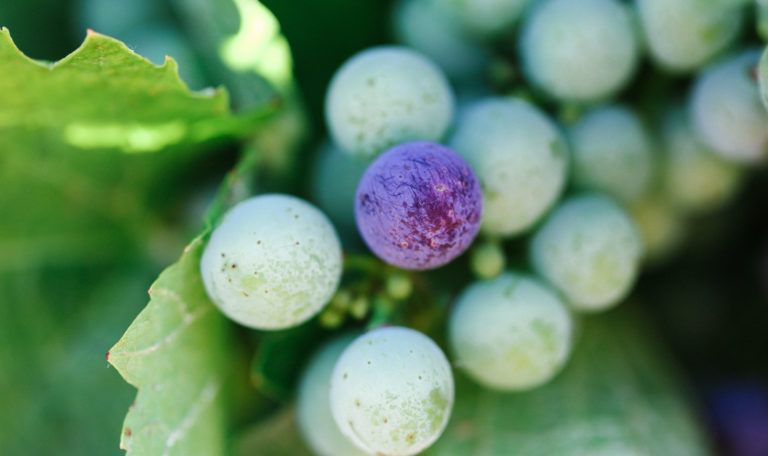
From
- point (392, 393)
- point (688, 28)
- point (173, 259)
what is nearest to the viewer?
point (392, 393)

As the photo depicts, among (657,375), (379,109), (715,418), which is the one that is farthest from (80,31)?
(715,418)

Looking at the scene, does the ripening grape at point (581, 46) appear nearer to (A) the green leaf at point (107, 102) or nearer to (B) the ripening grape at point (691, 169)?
(B) the ripening grape at point (691, 169)

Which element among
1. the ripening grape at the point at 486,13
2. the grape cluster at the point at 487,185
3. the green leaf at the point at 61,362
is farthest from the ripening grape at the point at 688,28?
the green leaf at the point at 61,362

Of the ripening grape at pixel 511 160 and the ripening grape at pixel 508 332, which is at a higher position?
the ripening grape at pixel 511 160

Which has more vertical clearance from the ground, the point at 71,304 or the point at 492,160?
the point at 492,160

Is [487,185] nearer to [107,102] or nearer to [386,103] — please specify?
[386,103]

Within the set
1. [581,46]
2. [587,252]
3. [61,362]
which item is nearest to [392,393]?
[587,252]

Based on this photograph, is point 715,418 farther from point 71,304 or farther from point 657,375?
point 71,304
